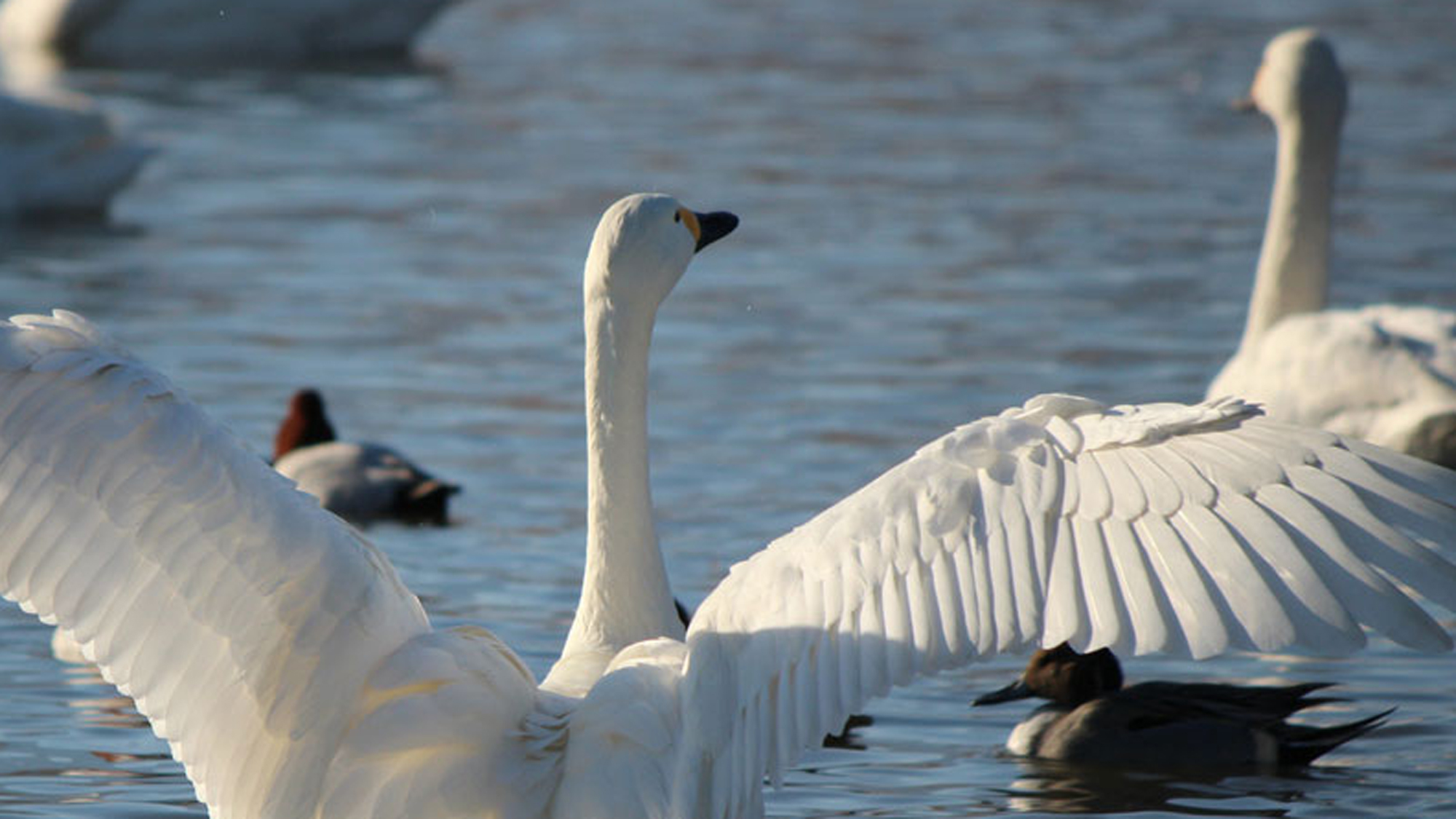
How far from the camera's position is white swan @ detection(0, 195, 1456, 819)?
14.2 feet

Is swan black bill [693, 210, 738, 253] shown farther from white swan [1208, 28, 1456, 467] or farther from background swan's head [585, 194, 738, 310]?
white swan [1208, 28, 1456, 467]

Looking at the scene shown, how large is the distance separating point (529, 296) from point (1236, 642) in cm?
949

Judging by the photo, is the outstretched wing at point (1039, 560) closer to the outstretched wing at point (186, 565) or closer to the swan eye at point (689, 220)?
the outstretched wing at point (186, 565)

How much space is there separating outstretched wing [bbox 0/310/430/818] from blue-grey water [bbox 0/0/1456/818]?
1.72 m

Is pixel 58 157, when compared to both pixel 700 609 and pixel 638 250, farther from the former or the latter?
pixel 700 609

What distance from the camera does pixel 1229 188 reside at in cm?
1633

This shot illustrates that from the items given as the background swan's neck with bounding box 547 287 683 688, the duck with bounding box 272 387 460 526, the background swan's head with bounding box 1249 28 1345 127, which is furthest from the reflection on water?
the background swan's head with bounding box 1249 28 1345 127

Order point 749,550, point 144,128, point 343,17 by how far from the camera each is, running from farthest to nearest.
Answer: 1. point 343,17
2. point 144,128
3. point 749,550

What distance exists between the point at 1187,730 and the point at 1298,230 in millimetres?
4716

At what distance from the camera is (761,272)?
1397cm

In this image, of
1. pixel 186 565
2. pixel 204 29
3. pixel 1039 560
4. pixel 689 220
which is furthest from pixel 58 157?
pixel 1039 560

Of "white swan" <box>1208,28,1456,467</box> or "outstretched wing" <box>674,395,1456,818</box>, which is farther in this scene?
"white swan" <box>1208,28,1456,467</box>

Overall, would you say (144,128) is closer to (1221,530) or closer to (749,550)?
(749,550)

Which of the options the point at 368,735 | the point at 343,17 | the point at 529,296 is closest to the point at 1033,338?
the point at 529,296
